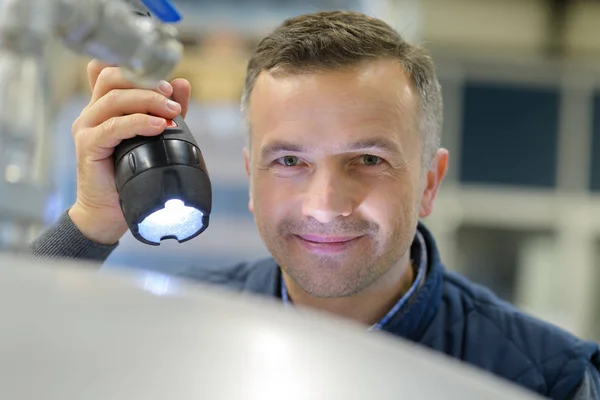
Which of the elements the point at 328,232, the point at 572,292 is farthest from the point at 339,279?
the point at 572,292

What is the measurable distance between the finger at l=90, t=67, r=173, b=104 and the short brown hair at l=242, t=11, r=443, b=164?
0.76 feet

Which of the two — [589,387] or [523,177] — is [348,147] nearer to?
[589,387]

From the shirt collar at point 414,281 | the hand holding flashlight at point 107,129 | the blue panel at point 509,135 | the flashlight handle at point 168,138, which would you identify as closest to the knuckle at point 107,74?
the hand holding flashlight at point 107,129

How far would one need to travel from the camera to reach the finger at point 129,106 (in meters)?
0.72

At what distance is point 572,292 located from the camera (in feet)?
11.3

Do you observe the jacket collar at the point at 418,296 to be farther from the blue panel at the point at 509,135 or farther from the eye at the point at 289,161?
the blue panel at the point at 509,135

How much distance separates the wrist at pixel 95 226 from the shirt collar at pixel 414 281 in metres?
0.24

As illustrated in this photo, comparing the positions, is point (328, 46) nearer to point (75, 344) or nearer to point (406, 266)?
point (406, 266)

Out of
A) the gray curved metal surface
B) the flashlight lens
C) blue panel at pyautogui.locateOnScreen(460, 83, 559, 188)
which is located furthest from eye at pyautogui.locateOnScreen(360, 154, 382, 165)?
blue panel at pyautogui.locateOnScreen(460, 83, 559, 188)

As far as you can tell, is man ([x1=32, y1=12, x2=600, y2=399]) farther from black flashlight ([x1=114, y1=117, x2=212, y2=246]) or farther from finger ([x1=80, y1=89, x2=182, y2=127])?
black flashlight ([x1=114, y1=117, x2=212, y2=246])

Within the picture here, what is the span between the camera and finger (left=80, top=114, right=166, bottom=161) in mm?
683

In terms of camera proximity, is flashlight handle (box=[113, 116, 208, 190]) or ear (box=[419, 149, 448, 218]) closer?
flashlight handle (box=[113, 116, 208, 190])

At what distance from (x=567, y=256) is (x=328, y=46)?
9.30 ft

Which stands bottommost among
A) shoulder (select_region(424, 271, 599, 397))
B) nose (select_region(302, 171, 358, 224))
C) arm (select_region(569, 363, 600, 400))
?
arm (select_region(569, 363, 600, 400))
